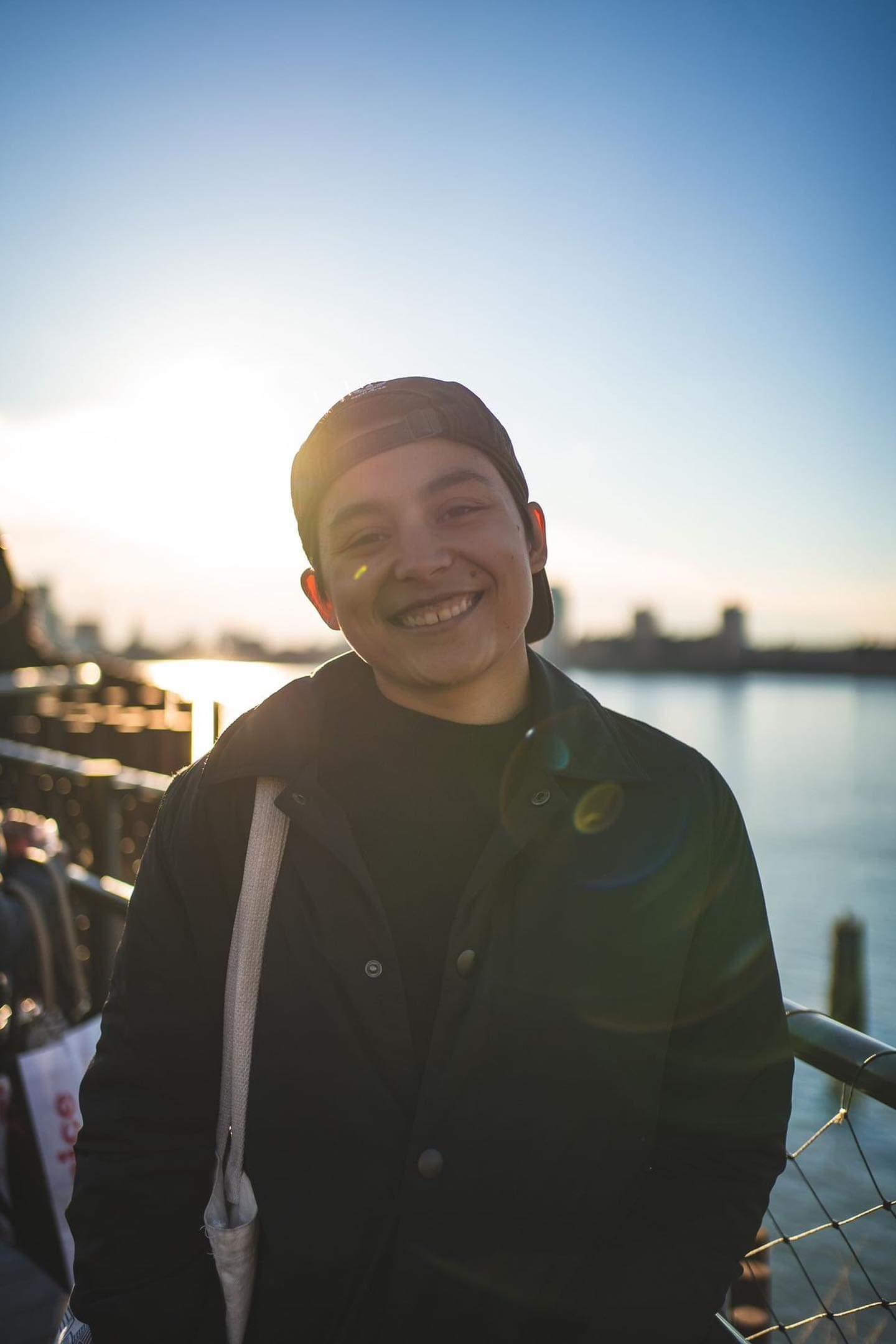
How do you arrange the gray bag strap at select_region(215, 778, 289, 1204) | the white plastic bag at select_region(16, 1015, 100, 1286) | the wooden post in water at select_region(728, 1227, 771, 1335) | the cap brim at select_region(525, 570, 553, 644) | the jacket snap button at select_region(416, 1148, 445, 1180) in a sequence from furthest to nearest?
the wooden post in water at select_region(728, 1227, 771, 1335), the white plastic bag at select_region(16, 1015, 100, 1286), the cap brim at select_region(525, 570, 553, 644), the gray bag strap at select_region(215, 778, 289, 1204), the jacket snap button at select_region(416, 1148, 445, 1180)

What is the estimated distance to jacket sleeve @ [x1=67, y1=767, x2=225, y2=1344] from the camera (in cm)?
165

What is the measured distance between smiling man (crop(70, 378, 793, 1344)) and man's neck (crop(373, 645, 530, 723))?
6 cm

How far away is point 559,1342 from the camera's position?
5.50ft

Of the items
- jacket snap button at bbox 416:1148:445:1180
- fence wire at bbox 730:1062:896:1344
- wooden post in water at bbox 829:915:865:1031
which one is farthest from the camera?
wooden post in water at bbox 829:915:865:1031

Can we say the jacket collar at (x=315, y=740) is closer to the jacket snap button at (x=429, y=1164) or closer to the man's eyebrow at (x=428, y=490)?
the man's eyebrow at (x=428, y=490)

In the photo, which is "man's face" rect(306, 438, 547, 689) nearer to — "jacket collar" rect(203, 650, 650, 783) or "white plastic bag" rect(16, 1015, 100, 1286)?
"jacket collar" rect(203, 650, 650, 783)

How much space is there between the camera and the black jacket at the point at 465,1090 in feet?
5.36

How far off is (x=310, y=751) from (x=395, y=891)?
0.31 metres

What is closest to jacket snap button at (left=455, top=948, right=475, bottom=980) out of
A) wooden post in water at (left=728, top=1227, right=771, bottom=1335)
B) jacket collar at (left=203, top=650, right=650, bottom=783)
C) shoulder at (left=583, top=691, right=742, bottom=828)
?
jacket collar at (left=203, top=650, right=650, bottom=783)

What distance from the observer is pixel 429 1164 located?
5.14ft

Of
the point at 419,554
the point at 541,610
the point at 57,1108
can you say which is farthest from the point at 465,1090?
the point at 57,1108

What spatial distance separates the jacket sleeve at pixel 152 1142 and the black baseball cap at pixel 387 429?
0.77m

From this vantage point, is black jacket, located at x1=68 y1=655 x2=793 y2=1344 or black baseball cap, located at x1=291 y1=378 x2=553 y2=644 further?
black baseball cap, located at x1=291 y1=378 x2=553 y2=644

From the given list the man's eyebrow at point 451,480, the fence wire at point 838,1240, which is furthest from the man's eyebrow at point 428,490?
the fence wire at point 838,1240
